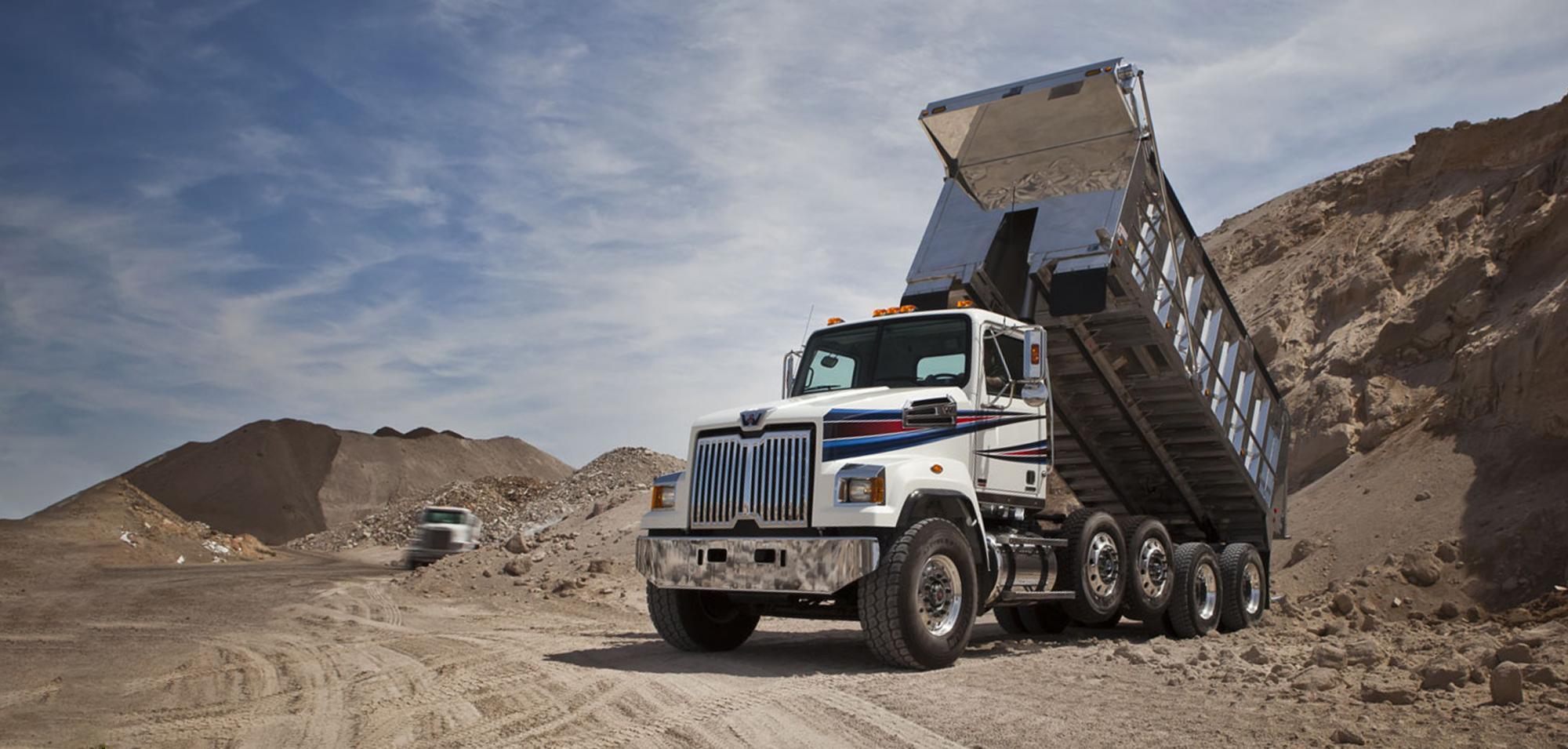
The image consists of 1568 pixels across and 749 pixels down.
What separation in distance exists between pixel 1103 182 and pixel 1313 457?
1647cm

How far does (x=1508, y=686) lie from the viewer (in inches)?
264

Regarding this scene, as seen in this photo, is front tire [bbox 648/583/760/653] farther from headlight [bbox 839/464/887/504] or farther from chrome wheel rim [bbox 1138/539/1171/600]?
chrome wheel rim [bbox 1138/539/1171/600]

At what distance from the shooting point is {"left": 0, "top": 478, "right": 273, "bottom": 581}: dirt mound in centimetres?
3166

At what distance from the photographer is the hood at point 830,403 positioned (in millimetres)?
8844

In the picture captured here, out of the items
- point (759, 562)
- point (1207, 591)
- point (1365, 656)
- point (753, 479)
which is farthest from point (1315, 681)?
point (1207, 591)

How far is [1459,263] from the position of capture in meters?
24.8

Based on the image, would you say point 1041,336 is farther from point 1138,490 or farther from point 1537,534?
point 1537,534

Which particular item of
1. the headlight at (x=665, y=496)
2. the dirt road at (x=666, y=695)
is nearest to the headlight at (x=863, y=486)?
the dirt road at (x=666, y=695)

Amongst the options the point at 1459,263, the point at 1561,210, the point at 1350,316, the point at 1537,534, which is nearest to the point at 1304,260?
the point at 1350,316

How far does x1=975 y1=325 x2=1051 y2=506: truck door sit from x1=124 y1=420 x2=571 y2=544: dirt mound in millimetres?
54973

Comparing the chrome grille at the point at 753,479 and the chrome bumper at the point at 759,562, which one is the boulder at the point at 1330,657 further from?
the chrome grille at the point at 753,479

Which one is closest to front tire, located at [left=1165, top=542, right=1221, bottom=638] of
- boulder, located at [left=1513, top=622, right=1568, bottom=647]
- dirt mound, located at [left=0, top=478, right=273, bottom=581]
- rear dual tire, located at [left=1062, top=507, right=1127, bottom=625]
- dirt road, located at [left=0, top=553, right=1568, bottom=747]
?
dirt road, located at [left=0, top=553, right=1568, bottom=747]

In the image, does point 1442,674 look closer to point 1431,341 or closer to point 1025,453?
point 1025,453

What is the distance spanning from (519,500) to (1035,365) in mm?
45093
